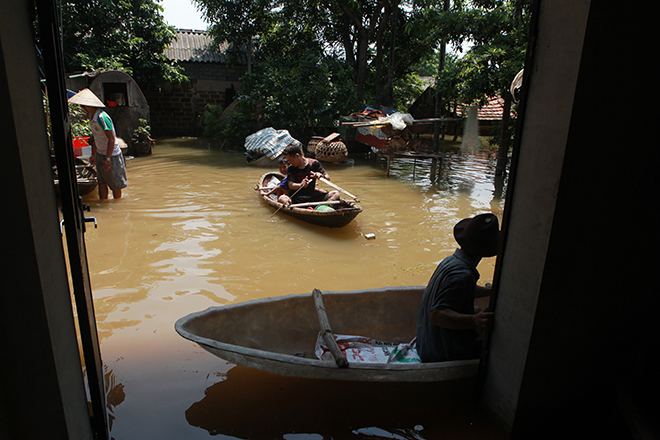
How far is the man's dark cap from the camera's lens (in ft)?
7.86

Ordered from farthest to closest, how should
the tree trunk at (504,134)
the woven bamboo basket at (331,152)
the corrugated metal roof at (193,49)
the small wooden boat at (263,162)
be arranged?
the corrugated metal roof at (193,49)
the small wooden boat at (263,162)
the woven bamboo basket at (331,152)
the tree trunk at (504,134)

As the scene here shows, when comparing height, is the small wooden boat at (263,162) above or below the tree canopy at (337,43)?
below

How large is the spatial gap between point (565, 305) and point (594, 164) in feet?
2.28

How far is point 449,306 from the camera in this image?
2367mm

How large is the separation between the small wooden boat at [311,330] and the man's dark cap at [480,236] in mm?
654

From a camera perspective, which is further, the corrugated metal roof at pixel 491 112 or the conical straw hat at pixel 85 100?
the corrugated metal roof at pixel 491 112

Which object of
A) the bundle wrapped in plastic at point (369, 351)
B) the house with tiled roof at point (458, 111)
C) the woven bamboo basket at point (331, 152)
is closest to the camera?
the bundle wrapped in plastic at point (369, 351)

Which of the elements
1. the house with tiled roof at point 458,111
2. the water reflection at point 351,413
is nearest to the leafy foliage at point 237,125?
the house with tiled roof at point 458,111

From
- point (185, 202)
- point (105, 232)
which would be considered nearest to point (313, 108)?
point (185, 202)

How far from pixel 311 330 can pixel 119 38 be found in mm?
15149

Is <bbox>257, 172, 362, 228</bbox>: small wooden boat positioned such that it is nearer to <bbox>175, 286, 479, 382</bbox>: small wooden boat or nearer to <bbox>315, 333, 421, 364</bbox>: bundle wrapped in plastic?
<bbox>175, 286, 479, 382</bbox>: small wooden boat

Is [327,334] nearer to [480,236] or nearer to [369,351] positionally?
[369,351]

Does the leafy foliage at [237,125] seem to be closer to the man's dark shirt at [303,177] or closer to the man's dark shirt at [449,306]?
the man's dark shirt at [303,177]

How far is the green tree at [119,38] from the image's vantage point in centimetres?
1388
